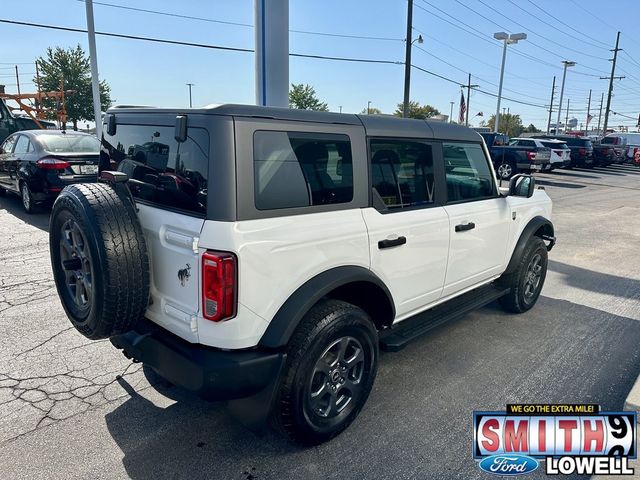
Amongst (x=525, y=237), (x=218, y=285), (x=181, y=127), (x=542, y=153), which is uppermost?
(x=181, y=127)

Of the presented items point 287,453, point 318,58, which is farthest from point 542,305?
point 318,58

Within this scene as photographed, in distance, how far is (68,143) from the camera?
8320 mm

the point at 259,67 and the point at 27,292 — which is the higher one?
the point at 259,67

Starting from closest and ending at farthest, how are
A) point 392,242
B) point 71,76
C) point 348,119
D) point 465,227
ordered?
point 348,119 → point 392,242 → point 465,227 → point 71,76

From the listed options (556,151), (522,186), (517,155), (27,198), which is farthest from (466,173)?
(556,151)

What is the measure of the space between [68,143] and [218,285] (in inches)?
303

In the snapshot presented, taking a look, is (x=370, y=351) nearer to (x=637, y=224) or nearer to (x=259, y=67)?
(x=259, y=67)

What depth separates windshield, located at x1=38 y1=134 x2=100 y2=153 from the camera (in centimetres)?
811

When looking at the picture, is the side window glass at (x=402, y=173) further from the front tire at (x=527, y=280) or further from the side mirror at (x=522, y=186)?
the front tire at (x=527, y=280)

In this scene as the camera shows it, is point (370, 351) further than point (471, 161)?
No

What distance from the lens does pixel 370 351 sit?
2830 mm

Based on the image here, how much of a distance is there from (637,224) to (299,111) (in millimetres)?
10756

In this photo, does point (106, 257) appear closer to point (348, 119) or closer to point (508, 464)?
point (348, 119)

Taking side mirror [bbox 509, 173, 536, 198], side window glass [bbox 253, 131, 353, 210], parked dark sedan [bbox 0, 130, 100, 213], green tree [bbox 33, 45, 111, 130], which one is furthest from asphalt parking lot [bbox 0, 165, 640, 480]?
green tree [bbox 33, 45, 111, 130]
